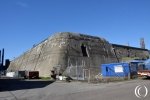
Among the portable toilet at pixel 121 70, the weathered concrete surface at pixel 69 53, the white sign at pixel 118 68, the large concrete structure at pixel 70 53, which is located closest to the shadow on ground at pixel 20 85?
the portable toilet at pixel 121 70

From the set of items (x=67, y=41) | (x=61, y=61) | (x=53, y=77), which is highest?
(x=67, y=41)

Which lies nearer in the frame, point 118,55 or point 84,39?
point 84,39

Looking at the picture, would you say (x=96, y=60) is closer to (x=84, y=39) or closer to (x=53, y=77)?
(x=84, y=39)

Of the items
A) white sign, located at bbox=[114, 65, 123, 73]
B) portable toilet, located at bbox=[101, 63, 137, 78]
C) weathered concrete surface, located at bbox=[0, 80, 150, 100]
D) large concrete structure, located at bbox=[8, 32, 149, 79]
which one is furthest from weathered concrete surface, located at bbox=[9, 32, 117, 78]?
weathered concrete surface, located at bbox=[0, 80, 150, 100]

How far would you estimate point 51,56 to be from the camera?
65.9 meters

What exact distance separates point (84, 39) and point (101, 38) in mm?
9079

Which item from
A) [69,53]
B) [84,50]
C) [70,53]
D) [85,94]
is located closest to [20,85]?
[85,94]

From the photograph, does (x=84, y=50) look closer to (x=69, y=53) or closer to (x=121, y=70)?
(x=69, y=53)

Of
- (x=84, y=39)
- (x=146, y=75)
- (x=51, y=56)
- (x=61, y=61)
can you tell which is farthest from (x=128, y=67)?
(x=84, y=39)

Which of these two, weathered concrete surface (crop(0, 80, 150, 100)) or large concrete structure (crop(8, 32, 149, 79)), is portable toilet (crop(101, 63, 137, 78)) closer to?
weathered concrete surface (crop(0, 80, 150, 100))

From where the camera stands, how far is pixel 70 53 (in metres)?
65.6

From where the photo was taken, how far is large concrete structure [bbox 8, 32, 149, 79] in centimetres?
6344

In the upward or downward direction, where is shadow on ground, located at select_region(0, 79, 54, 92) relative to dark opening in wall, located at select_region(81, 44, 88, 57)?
downward

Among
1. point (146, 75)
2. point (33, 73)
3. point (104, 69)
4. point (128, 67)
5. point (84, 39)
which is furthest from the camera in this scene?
point (84, 39)
